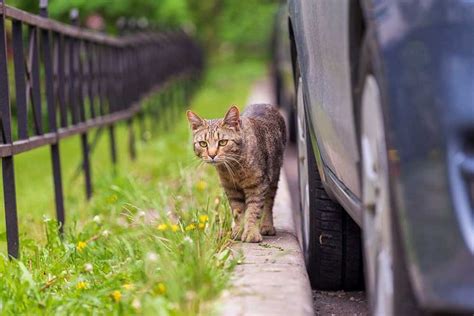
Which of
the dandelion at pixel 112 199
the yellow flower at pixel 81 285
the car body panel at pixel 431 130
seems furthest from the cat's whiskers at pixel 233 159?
the car body panel at pixel 431 130

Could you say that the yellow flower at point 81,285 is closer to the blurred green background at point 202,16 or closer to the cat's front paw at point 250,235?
the cat's front paw at point 250,235

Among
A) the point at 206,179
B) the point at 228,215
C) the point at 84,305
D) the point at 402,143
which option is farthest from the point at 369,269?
the point at 206,179

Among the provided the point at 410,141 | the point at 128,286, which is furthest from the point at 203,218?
the point at 410,141

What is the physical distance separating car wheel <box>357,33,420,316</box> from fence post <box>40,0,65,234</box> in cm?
430

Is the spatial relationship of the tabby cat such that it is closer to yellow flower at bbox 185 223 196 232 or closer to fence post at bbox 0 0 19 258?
yellow flower at bbox 185 223 196 232

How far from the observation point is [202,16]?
36.3m

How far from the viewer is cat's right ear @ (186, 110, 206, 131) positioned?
5.75m

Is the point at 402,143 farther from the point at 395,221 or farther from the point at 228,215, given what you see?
the point at 228,215

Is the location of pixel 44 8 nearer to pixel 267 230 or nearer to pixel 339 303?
pixel 267 230

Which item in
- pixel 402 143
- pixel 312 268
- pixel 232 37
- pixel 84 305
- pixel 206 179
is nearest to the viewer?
pixel 402 143

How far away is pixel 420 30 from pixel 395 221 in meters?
0.52

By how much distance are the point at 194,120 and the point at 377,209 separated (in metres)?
2.51

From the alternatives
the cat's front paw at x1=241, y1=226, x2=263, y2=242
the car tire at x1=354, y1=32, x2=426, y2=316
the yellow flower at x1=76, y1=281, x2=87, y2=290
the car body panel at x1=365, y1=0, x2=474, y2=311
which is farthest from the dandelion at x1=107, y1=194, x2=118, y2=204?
the car body panel at x1=365, y1=0, x2=474, y2=311

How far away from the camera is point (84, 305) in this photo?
4.38m
